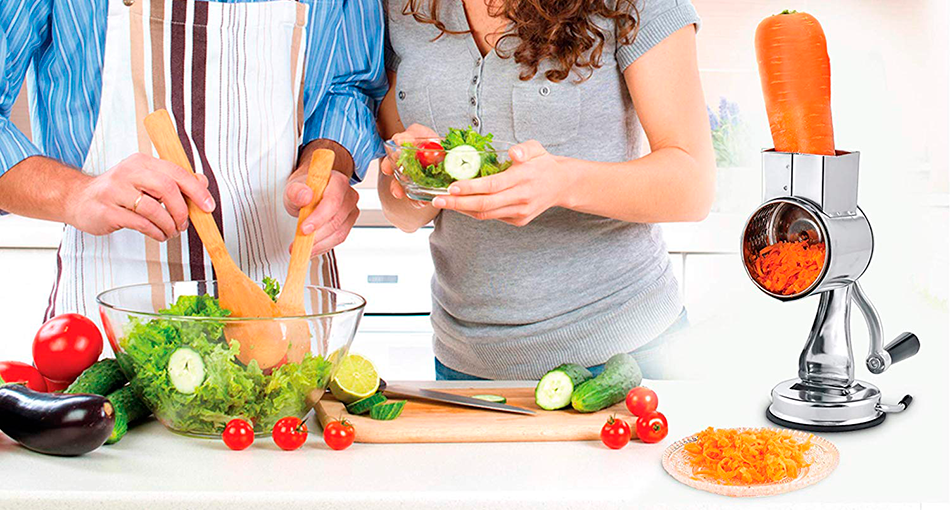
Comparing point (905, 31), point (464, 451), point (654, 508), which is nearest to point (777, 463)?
point (654, 508)

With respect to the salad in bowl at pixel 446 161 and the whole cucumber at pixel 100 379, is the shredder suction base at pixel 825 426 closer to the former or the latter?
the salad in bowl at pixel 446 161

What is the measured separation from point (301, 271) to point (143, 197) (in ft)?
0.68

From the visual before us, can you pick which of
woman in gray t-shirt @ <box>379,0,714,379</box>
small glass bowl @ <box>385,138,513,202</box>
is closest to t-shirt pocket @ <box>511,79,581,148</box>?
woman in gray t-shirt @ <box>379,0,714,379</box>

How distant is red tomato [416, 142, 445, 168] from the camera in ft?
3.48

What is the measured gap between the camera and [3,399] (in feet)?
3.09

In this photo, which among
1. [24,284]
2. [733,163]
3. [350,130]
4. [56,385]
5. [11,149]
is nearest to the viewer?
[56,385]

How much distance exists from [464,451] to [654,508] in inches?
8.5

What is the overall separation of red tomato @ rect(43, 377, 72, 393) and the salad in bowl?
0.47 m

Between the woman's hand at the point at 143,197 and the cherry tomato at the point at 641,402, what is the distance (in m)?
0.54

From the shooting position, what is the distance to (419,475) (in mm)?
909

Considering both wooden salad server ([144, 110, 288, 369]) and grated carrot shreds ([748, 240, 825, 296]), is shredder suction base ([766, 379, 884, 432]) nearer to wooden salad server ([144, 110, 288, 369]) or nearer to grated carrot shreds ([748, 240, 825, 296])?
grated carrot shreds ([748, 240, 825, 296])

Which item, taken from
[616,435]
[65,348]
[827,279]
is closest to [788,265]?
[827,279]

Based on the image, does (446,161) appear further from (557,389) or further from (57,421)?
(57,421)

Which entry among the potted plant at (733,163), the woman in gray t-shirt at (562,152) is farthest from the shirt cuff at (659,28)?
the potted plant at (733,163)
